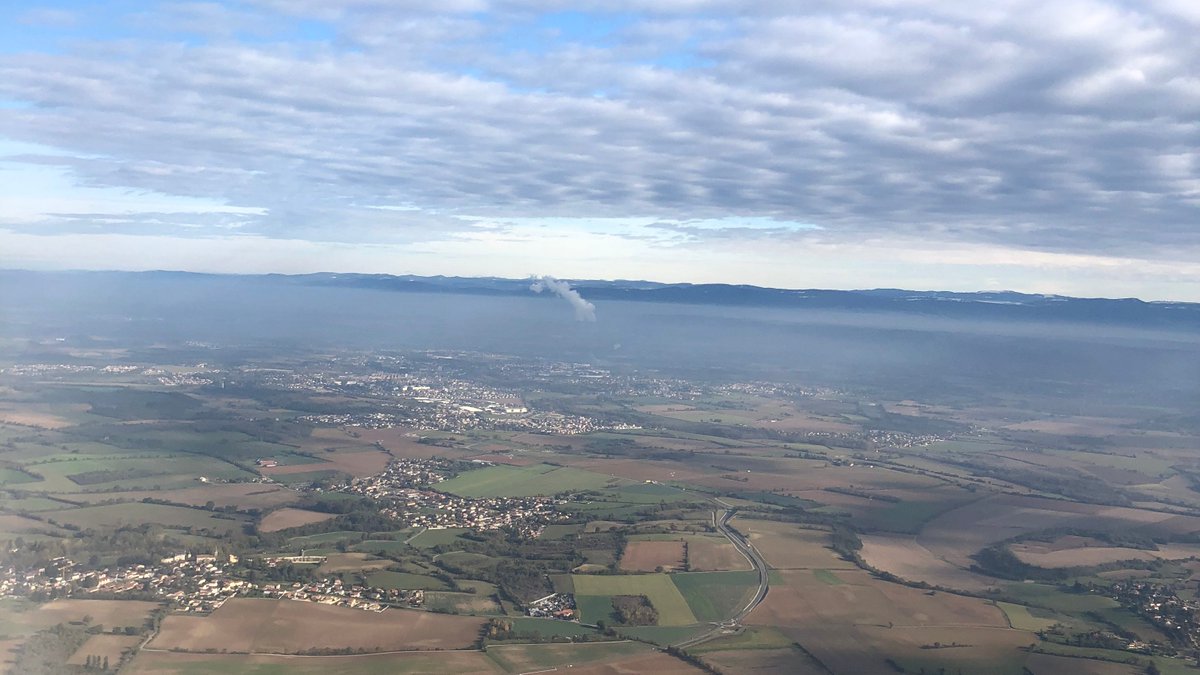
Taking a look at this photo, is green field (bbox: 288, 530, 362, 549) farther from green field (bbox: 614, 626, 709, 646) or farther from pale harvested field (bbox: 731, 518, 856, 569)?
pale harvested field (bbox: 731, 518, 856, 569)

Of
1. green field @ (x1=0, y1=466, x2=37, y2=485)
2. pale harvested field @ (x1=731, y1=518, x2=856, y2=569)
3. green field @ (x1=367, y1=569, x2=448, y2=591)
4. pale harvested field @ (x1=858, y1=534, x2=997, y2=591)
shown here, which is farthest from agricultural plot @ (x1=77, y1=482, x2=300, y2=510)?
pale harvested field @ (x1=858, y1=534, x2=997, y2=591)

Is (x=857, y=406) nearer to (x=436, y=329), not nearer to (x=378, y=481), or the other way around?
(x=378, y=481)

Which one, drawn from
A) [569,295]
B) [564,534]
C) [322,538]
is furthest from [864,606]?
[569,295]

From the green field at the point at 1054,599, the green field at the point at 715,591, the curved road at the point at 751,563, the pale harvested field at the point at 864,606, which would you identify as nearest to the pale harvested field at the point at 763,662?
the curved road at the point at 751,563

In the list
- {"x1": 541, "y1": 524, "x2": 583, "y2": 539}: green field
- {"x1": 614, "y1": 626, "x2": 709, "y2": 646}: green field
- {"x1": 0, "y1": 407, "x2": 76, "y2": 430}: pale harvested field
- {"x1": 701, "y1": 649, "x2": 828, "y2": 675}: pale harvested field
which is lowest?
{"x1": 614, "y1": 626, "x2": 709, "y2": 646}: green field

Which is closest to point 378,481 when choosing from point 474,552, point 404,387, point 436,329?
point 474,552

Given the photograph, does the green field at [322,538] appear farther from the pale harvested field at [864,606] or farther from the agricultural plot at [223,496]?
the pale harvested field at [864,606]
